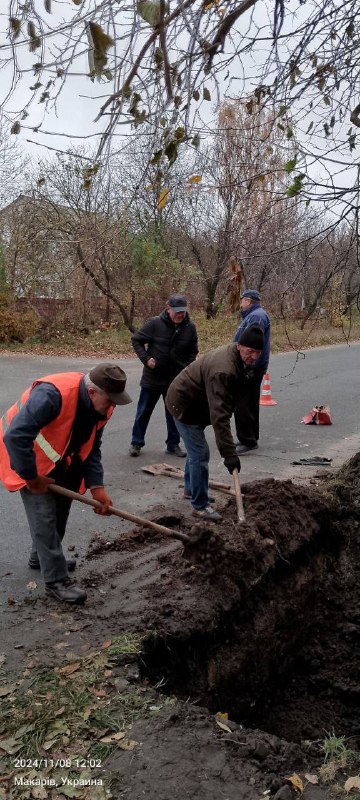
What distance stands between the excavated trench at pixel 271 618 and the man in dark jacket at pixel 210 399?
0.45 meters

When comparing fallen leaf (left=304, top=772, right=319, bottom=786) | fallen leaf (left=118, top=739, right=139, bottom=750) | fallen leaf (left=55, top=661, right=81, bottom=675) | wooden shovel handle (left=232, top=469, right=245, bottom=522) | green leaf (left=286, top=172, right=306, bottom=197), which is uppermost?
green leaf (left=286, top=172, right=306, bottom=197)

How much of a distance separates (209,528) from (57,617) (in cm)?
122

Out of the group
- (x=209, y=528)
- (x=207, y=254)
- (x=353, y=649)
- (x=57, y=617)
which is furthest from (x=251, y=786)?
(x=207, y=254)

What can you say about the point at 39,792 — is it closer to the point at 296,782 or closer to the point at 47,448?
the point at 296,782

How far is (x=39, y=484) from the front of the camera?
4227 mm

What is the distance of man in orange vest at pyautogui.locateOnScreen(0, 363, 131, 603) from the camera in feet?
13.4

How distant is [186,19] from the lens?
346cm

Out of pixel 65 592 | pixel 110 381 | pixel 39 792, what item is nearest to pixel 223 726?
pixel 39 792

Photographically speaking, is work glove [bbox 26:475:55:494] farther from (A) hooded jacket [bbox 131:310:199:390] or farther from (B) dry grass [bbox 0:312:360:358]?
(B) dry grass [bbox 0:312:360:358]

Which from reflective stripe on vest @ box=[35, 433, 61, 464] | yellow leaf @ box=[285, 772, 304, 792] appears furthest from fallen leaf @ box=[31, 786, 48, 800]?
reflective stripe on vest @ box=[35, 433, 61, 464]

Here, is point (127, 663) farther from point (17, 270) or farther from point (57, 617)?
point (17, 270)

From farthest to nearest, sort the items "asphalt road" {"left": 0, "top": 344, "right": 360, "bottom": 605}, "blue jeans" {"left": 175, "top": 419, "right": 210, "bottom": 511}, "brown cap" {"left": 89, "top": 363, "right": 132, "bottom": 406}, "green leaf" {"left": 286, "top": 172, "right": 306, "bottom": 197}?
1. "blue jeans" {"left": 175, "top": 419, "right": 210, "bottom": 511}
2. "asphalt road" {"left": 0, "top": 344, "right": 360, "bottom": 605}
3. "brown cap" {"left": 89, "top": 363, "right": 132, "bottom": 406}
4. "green leaf" {"left": 286, "top": 172, "right": 306, "bottom": 197}

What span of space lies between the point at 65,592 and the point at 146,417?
12.6ft

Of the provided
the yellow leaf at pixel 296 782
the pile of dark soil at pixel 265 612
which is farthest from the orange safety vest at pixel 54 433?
the yellow leaf at pixel 296 782
